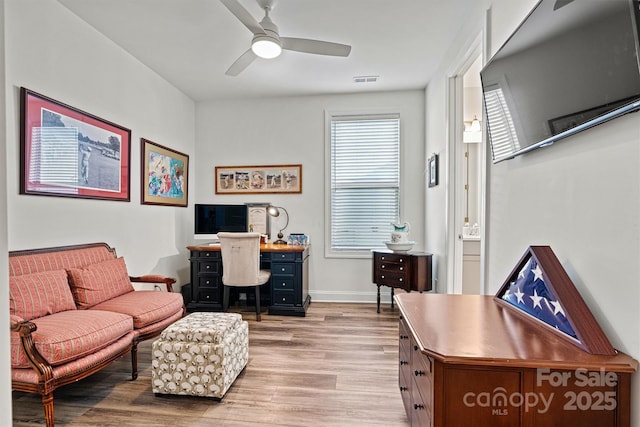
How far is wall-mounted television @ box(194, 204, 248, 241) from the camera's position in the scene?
167 inches

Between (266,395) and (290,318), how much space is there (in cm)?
163

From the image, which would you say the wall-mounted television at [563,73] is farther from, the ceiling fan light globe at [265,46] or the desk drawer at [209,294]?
the desk drawer at [209,294]

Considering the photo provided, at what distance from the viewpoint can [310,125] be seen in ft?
14.9

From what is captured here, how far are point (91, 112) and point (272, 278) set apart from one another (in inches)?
98.4

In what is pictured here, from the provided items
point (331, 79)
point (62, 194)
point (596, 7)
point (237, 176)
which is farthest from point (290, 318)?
point (596, 7)

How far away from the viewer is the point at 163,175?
394 centimetres

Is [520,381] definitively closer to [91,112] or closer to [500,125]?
[500,125]

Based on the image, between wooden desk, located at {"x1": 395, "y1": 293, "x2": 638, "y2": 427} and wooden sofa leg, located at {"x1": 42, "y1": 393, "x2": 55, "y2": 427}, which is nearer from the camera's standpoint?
wooden desk, located at {"x1": 395, "y1": 293, "x2": 638, "y2": 427}

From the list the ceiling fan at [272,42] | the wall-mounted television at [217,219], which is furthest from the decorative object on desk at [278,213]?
the ceiling fan at [272,42]

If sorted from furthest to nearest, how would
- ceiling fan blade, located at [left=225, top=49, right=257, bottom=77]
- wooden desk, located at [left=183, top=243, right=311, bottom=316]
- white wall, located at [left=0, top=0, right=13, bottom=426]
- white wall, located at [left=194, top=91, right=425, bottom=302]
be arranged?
white wall, located at [left=194, top=91, right=425, bottom=302] → wooden desk, located at [left=183, top=243, right=311, bottom=316] → ceiling fan blade, located at [left=225, top=49, right=257, bottom=77] → white wall, located at [left=0, top=0, right=13, bottom=426]

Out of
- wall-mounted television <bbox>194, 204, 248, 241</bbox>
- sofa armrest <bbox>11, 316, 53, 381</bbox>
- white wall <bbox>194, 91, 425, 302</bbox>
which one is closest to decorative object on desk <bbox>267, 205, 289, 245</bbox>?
white wall <bbox>194, 91, 425, 302</bbox>

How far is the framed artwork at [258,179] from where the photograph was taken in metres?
4.56

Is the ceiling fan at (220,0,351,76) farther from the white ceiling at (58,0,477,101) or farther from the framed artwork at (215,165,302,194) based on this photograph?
the framed artwork at (215,165,302,194)

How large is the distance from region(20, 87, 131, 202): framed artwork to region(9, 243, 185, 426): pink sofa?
49 centimetres
